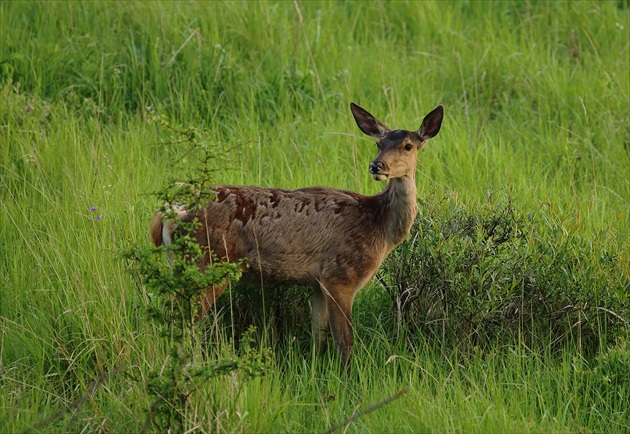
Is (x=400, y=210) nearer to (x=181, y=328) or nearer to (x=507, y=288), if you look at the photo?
(x=507, y=288)

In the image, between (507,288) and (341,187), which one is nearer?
(507,288)

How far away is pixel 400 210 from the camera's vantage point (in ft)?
20.3

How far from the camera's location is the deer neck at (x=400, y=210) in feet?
20.2

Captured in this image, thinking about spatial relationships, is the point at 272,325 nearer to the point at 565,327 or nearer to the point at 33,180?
the point at 565,327

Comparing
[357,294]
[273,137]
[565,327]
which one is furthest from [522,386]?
[273,137]

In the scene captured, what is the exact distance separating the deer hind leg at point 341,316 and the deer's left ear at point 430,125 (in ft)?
3.31

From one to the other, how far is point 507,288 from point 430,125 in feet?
3.46

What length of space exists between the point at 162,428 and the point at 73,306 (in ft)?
4.35

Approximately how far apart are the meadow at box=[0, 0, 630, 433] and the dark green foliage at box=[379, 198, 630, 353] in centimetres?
2

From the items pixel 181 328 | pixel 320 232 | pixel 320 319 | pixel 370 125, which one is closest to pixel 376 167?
pixel 320 232

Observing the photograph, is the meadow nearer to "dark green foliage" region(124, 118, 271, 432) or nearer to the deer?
"dark green foliage" region(124, 118, 271, 432)

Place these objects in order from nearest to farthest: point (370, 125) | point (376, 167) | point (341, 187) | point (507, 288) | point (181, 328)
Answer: point (181, 328) → point (376, 167) → point (507, 288) → point (370, 125) → point (341, 187)

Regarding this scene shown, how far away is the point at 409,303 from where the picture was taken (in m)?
6.27

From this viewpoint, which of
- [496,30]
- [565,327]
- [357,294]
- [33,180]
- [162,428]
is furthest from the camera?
[496,30]
